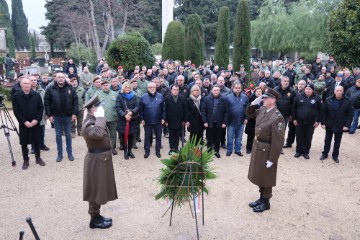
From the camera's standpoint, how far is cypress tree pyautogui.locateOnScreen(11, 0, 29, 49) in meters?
58.5

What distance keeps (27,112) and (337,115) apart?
23.0 feet

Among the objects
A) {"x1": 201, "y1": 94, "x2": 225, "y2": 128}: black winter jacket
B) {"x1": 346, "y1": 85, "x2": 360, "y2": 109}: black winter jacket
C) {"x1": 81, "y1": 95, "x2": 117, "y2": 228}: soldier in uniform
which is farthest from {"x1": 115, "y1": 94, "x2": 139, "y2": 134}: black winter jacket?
{"x1": 346, "y1": 85, "x2": 360, "y2": 109}: black winter jacket

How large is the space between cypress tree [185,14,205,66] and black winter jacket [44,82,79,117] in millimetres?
13419

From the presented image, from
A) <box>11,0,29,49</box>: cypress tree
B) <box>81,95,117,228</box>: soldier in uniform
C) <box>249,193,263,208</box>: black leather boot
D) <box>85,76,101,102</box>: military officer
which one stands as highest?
<box>11,0,29,49</box>: cypress tree

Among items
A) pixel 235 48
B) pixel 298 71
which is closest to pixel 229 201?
pixel 298 71

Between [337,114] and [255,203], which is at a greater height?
[337,114]

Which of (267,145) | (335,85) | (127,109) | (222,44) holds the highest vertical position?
(222,44)

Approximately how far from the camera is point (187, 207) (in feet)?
18.7

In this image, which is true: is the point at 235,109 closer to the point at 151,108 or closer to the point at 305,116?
the point at 305,116

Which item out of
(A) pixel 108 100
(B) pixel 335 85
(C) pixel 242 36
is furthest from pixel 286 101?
(C) pixel 242 36

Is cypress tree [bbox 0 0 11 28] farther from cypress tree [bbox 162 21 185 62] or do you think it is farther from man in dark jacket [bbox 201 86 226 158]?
man in dark jacket [bbox 201 86 226 158]

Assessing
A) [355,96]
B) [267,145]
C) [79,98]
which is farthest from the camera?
[79,98]

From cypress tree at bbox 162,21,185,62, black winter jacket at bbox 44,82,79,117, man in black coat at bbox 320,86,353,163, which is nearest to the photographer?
black winter jacket at bbox 44,82,79,117

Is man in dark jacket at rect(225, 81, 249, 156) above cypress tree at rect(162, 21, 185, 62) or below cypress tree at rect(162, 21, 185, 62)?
below
